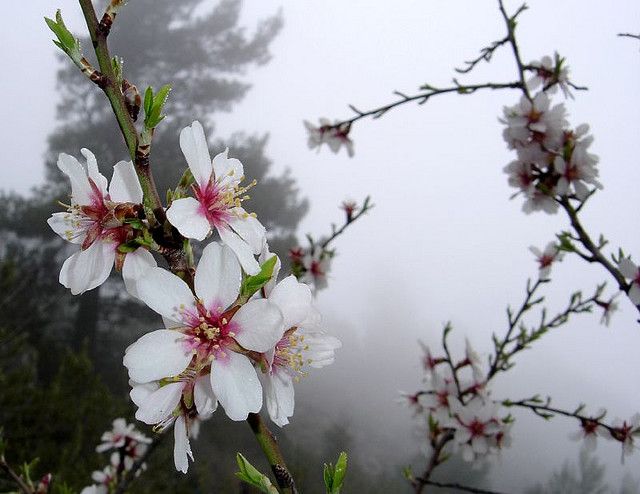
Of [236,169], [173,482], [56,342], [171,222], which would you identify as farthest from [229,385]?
[56,342]

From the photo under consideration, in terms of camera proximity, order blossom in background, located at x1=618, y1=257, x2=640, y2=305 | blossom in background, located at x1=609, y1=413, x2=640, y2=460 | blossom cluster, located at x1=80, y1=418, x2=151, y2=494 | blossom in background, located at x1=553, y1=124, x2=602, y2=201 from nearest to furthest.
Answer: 1. blossom in background, located at x1=618, y1=257, x2=640, y2=305
2. blossom in background, located at x1=553, y1=124, x2=602, y2=201
3. blossom in background, located at x1=609, y1=413, x2=640, y2=460
4. blossom cluster, located at x1=80, y1=418, x2=151, y2=494

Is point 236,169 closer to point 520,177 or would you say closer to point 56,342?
point 520,177

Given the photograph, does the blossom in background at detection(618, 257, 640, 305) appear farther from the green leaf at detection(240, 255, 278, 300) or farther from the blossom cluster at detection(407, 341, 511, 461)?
the green leaf at detection(240, 255, 278, 300)

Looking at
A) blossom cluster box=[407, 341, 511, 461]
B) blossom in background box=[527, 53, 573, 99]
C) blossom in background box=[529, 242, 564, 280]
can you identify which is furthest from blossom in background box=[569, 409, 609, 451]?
blossom in background box=[527, 53, 573, 99]

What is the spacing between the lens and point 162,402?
45cm

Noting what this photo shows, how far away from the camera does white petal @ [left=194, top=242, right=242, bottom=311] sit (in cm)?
44

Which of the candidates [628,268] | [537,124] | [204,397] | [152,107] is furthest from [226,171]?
[537,124]

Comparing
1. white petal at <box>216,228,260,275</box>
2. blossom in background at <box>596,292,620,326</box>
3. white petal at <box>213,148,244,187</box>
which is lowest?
white petal at <box>216,228,260,275</box>

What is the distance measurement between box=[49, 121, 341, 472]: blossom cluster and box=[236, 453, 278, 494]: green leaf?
51mm

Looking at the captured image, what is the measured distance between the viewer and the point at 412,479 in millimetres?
1297

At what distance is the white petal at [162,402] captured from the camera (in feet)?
1.43

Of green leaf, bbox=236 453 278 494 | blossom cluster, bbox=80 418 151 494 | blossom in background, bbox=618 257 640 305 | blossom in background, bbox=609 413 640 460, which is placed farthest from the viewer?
blossom cluster, bbox=80 418 151 494

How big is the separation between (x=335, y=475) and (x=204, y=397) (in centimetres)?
15

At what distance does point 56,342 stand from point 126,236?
39.6 feet
